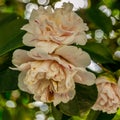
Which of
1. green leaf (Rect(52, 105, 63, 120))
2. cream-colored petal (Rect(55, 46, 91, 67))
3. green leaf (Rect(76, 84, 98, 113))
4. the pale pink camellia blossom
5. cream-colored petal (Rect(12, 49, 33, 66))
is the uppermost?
the pale pink camellia blossom

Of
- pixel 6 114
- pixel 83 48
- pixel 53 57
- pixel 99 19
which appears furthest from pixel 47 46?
pixel 6 114

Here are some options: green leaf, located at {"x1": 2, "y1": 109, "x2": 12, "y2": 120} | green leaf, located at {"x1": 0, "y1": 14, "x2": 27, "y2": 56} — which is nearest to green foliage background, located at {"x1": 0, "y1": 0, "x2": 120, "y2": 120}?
green leaf, located at {"x1": 0, "y1": 14, "x2": 27, "y2": 56}

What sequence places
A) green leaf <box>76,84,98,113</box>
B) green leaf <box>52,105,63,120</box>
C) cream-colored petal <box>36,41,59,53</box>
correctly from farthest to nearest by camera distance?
green leaf <box>52,105,63,120</box> → green leaf <box>76,84,98,113</box> → cream-colored petal <box>36,41,59,53</box>

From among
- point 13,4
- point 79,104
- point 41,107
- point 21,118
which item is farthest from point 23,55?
point 41,107

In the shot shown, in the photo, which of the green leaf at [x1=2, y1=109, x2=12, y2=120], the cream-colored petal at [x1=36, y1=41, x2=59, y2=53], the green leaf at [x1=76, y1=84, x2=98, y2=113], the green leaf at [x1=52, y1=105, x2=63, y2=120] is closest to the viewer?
the cream-colored petal at [x1=36, y1=41, x2=59, y2=53]

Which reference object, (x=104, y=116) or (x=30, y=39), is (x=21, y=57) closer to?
(x=30, y=39)

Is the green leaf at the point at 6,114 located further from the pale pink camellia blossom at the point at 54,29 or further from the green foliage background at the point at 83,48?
the pale pink camellia blossom at the point at 54,29

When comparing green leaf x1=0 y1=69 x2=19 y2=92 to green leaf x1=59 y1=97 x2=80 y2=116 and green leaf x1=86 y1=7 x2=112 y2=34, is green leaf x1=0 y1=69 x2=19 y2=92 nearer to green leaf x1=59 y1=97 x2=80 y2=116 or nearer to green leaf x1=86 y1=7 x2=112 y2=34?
green leaf x1=59 y1=97 x2=80 y2=116
